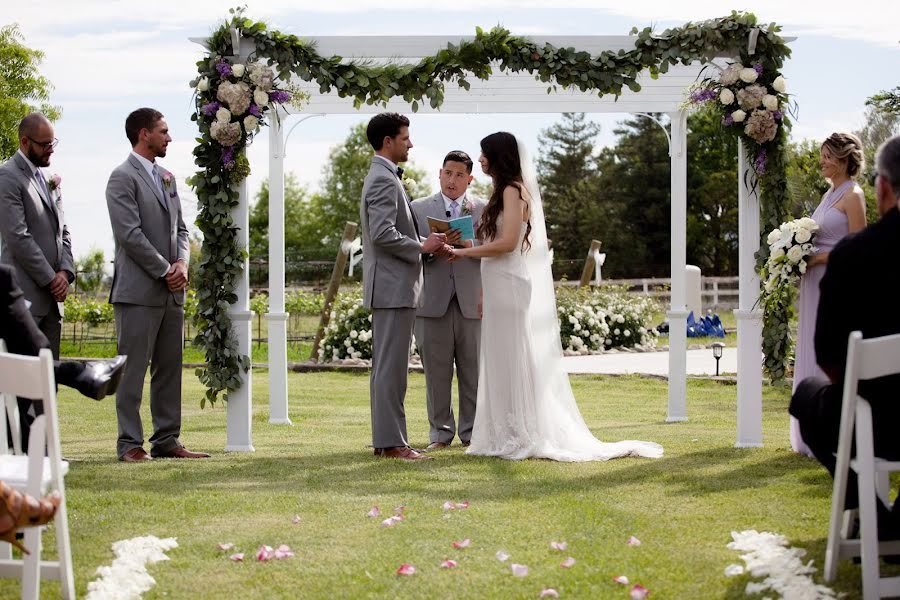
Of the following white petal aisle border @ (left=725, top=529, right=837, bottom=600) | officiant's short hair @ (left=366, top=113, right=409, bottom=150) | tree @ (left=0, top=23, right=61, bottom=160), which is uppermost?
tree @ (left=0, top=23, right=61, bottom=160)

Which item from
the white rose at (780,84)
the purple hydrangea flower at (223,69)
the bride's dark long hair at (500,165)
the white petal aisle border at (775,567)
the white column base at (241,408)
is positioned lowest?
the white petal aisle border at (775,567)

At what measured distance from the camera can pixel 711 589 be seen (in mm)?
3998

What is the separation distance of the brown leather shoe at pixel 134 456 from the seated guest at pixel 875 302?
15.1ft

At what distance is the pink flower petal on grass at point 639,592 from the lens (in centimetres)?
384

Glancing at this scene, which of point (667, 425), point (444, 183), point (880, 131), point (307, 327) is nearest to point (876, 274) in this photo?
point (444, 183)

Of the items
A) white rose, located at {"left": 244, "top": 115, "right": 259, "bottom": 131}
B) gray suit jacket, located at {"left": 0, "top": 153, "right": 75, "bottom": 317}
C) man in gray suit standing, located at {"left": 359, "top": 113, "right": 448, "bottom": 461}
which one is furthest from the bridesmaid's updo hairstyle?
gray suit jacket, located at {"left": 0, "top": 153, "right": 75, "bottom": 317}

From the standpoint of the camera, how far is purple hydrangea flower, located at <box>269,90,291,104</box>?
750 cm

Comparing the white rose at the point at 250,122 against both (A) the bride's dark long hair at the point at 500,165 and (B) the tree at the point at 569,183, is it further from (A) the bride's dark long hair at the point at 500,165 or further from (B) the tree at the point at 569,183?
(B) the tree at the point at 569,183

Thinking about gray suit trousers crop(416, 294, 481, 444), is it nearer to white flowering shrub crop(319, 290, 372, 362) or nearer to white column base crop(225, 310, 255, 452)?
white column base crop(225, 310, 255, 452)

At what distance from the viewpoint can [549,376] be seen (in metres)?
7.30

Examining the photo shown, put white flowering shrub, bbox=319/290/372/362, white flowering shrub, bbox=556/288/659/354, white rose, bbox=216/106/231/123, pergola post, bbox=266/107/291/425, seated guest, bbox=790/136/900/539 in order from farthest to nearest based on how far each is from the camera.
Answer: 1. white flowering shrub, bbox=556/288/659/354
2. white flowering shrub, bbox=319/290/372/362
3. pergola post, bbox=266/107/291/425
4. white rose, bbox=216/106/231/123
5. seated guest, bbox=790/136/900/539

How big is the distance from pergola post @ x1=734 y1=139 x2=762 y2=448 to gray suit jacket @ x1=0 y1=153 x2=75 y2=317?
4603mm

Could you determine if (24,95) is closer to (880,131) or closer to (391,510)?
(391,510)

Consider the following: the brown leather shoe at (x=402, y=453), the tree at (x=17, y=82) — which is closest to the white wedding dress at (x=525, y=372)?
the brown leather shoe at (x=402, y=453)
